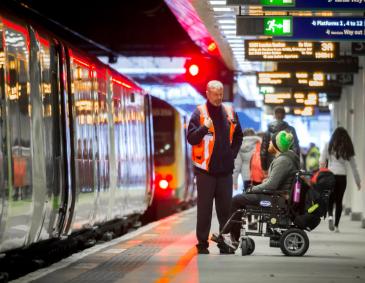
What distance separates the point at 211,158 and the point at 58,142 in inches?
67.8

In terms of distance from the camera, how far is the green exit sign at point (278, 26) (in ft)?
53.8

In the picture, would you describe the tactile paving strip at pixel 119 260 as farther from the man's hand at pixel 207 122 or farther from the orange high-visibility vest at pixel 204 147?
the man's hand at pixel 207 122

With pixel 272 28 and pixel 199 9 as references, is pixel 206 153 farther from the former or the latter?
pixel 199 9

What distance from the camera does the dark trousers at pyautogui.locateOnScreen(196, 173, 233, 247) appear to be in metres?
12.9

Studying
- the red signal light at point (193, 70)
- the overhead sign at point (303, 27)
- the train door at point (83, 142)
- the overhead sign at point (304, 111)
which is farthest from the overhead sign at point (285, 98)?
the train door at point (83, 142)

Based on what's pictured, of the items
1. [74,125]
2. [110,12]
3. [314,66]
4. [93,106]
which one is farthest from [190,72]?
[110,12]

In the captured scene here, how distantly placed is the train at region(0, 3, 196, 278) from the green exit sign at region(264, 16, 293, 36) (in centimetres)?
251

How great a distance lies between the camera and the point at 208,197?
1288 centimetres

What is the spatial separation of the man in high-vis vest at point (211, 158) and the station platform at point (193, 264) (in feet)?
1.53

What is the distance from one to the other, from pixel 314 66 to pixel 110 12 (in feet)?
73.9

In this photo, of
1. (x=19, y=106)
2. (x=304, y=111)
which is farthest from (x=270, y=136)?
(x=304, y=111)

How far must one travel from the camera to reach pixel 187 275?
1048 cm

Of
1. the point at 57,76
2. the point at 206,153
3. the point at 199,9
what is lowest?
the point at 206,153

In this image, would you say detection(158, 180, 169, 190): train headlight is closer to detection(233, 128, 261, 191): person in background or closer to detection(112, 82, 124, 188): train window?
detection(233, 128, 261, 191): person in background
